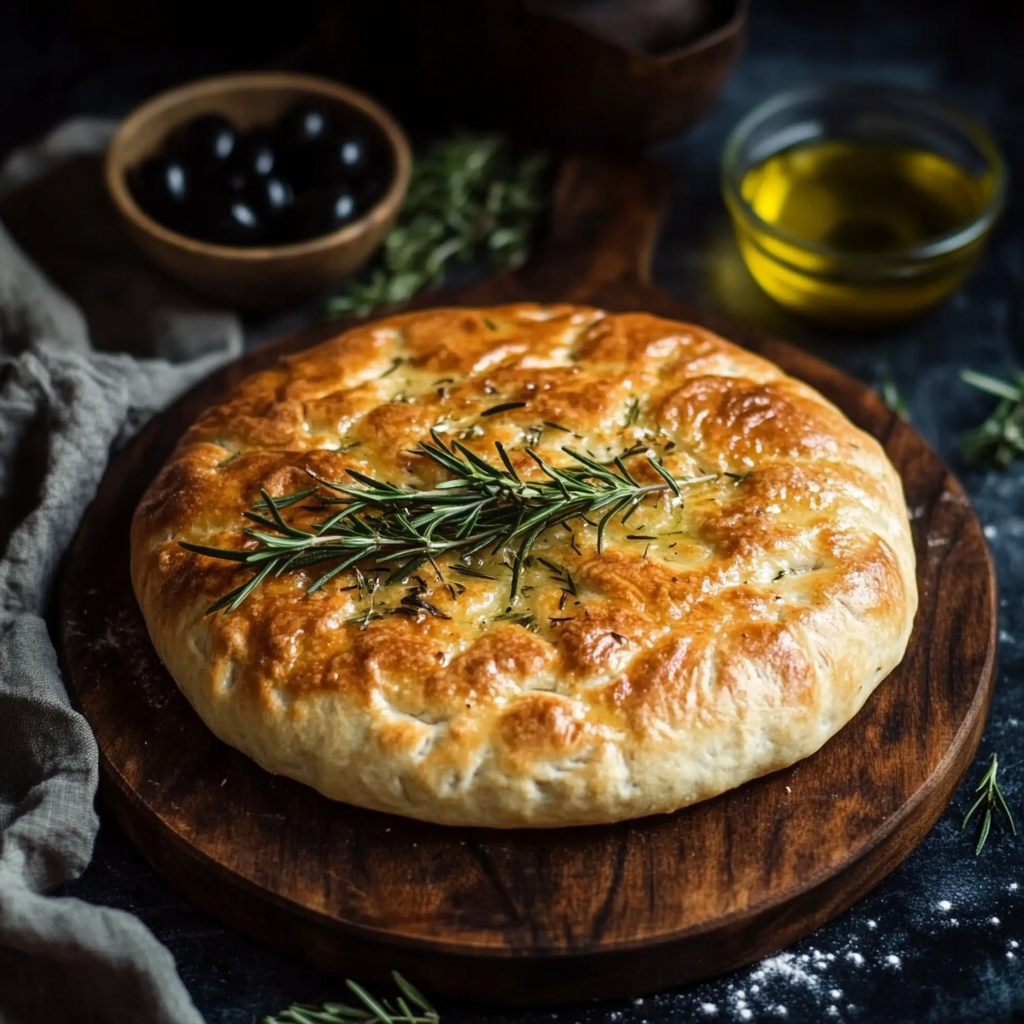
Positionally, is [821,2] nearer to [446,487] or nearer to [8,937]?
[446,487]

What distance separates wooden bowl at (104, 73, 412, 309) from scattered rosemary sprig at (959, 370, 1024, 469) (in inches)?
79.3

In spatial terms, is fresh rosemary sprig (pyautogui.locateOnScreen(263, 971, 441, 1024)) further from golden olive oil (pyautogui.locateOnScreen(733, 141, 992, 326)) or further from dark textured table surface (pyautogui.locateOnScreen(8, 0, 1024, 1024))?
golden olive oil (pyautogui.locateOnScreen(733, 141, 992, 326))

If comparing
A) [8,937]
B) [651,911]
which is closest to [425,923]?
[651,911]

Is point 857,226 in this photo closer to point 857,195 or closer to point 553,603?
point 857,195

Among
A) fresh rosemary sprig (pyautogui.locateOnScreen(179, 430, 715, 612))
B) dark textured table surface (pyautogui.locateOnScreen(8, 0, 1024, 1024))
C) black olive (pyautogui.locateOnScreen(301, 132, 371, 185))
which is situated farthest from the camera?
black olive (pyautogui.locateOnScreen(301, 132, 371, 185))

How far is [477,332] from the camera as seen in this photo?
3621 millimetres

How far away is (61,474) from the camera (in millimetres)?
3551

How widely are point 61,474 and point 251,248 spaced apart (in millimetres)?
1155

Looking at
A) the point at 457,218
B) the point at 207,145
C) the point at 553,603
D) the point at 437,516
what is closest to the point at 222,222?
the point at 207,145

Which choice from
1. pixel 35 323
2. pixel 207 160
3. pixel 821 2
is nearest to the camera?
pixel 35 323

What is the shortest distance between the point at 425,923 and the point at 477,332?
163 cm

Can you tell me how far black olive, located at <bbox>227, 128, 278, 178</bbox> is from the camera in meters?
4.45

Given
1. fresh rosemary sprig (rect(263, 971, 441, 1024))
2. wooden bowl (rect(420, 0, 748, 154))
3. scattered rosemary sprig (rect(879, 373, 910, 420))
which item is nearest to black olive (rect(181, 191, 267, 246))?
wooden bowl (rect(420, 0, 748, 154))

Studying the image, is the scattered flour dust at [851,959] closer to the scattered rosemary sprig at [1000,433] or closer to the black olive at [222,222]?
the scattered rosemary sprig at [1000,433]
